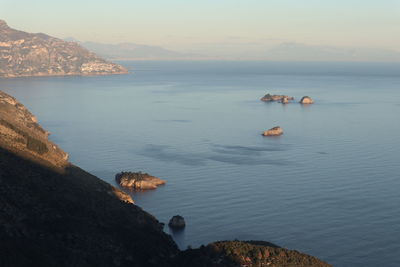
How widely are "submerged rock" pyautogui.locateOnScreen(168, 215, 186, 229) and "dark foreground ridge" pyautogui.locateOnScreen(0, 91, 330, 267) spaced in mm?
2977

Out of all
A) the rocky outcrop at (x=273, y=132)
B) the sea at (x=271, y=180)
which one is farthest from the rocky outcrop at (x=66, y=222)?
the rocky outcrop at (x=273, y=132)

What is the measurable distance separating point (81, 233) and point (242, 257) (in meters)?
21.9

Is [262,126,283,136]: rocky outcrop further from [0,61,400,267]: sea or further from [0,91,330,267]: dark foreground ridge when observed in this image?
[0,91,330,267]: dark foreground ridge

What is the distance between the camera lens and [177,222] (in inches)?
3701

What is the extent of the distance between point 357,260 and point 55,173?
177ft

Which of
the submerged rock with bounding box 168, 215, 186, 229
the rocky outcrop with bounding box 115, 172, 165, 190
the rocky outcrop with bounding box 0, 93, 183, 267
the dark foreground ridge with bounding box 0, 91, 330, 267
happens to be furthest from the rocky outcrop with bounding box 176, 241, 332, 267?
the rocky outcrop with bounding box 115, 172, 165, 190

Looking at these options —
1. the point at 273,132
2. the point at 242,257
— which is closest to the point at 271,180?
the point at 242,257

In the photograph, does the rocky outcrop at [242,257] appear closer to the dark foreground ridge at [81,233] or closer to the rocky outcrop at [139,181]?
the dark foreground ridge at [81,233]

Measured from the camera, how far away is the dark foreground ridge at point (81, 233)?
6531cm

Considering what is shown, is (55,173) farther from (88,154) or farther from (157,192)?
(88,154)

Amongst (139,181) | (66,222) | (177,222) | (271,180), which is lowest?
(177,222)

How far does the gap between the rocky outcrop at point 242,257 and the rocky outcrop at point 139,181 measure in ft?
151

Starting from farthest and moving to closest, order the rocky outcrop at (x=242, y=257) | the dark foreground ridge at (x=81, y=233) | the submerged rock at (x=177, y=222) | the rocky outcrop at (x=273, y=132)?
the rocky outcrop at (x=273, y=132) → the submerged rock at (x=177, y=222) → the rocky outcrop at (x=242, y=257) → the dark foreground ridge at (x=81, y=233)

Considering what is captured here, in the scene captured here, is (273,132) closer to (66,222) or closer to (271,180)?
(271,180)
